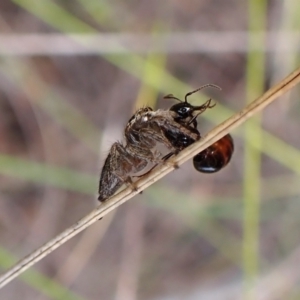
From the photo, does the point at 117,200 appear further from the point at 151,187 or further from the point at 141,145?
the point at 151,187

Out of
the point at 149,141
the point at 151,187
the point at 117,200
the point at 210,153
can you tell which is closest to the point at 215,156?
the point at 210,153

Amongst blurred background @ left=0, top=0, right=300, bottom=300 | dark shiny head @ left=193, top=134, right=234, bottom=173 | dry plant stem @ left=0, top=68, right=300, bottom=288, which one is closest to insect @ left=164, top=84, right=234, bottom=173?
dark shiny head @ left=193, top=134, right=234, bottom=173

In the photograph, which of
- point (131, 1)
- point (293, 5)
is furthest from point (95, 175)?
point (293, 5)

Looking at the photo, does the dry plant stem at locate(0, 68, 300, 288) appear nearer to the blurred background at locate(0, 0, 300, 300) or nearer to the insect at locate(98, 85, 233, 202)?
the insect at locate(98, 85, 233, 202)

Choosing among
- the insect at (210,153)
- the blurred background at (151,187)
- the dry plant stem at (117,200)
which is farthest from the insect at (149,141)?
the blurred background at (151,187)

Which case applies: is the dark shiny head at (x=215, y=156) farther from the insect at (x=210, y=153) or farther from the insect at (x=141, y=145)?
the insect at (x=141, y=145)

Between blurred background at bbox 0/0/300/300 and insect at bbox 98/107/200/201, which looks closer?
insect at bbox 98/107/200/201
